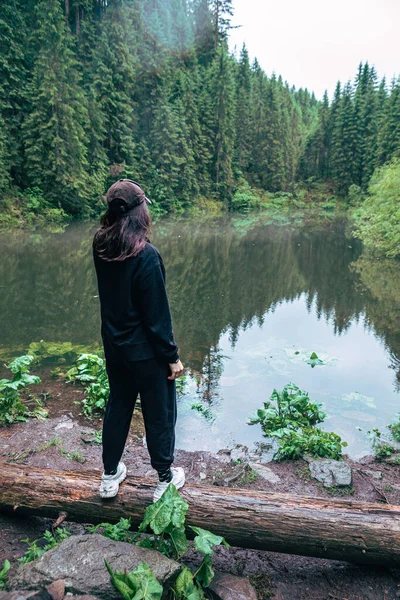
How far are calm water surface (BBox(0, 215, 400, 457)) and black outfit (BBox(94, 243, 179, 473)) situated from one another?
233 cm

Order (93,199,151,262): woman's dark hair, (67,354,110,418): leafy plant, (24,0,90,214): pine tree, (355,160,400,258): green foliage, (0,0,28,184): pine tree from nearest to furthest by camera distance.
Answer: (93,199,151,262): woman's dark hair < (67,354,110,418): leafy plant < (355,160,400,258): green foliage < (0,0,28,184): pine tree < (24,0,90,214): pine tree

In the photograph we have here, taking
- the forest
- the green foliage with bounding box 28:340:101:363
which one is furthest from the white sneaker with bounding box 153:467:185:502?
the forest

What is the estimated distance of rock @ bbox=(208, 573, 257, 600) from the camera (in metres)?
2.25

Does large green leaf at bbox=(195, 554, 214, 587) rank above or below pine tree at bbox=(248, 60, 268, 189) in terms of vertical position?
below

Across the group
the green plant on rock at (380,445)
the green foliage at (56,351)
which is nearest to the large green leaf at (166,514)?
the green plant on rock at (380,445)

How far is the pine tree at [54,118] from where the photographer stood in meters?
22.3

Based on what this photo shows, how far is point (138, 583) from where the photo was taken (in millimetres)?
1992

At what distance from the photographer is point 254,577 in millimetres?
2504

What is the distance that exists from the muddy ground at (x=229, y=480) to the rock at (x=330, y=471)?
0.22ft

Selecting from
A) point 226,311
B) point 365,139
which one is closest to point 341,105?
point 365,139

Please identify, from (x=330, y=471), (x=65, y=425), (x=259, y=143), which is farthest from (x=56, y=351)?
(x=259, y=143)

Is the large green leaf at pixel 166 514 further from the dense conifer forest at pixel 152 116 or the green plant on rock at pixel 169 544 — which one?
the dense conifer forest at pixel 152 116

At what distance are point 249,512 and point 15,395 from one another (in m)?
3.32

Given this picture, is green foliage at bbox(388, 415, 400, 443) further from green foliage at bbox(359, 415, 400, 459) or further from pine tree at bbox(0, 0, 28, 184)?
pine tree at bbox(0, 0, 28, 184)
